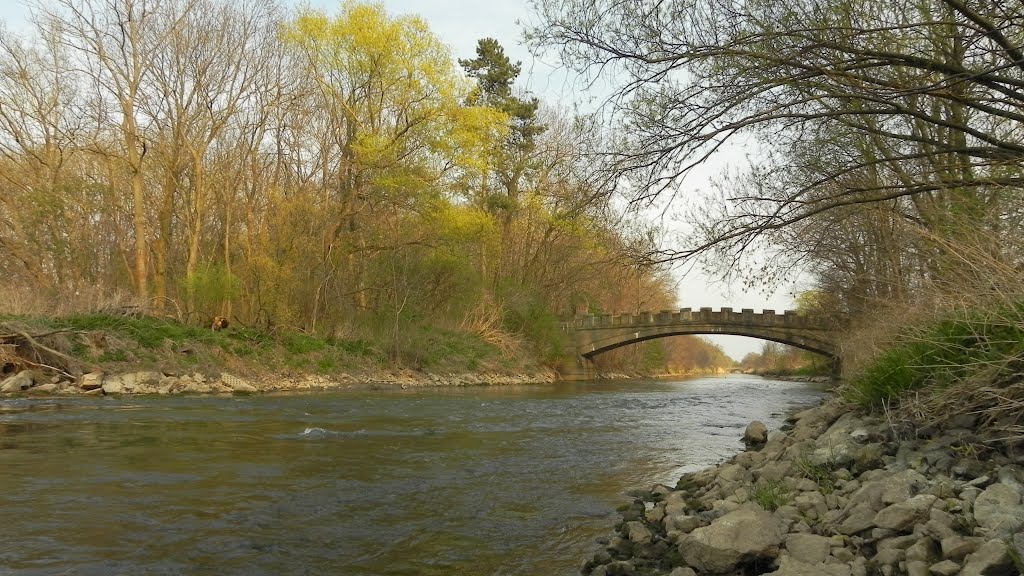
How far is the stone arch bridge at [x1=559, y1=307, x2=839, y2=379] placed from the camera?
38.2 m

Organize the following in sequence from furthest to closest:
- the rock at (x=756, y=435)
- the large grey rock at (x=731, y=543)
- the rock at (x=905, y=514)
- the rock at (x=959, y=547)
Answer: the rock at (x=756, y=435)
the large grey rock at (x=731, y=543)
the rock at (x=905, y=514)
the rock at (x=959, y=547)

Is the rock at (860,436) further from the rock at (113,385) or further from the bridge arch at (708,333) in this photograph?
the bridge arch at (708,333)

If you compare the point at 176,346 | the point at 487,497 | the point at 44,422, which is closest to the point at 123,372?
the point at 176,346

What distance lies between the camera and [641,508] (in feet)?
21.3

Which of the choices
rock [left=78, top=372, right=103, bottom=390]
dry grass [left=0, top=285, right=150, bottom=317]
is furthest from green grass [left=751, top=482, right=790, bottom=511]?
dry grass [left=0, top=285, right=150, bottom=317]

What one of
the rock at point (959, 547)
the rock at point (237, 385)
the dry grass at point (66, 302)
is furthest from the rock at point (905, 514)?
the dry grass at point (66, 302)

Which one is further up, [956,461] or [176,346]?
[176,346]

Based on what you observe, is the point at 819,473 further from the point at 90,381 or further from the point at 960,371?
the point at 90,381

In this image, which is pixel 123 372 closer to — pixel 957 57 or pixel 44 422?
pixel 44 422

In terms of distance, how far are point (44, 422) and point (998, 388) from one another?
12.8 meters

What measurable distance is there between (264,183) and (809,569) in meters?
27.4

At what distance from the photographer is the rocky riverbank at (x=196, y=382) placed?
17.0 metres

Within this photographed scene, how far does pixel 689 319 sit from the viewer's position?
39.7m

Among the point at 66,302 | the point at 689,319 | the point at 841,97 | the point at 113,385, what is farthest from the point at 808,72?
the point at 689,319
